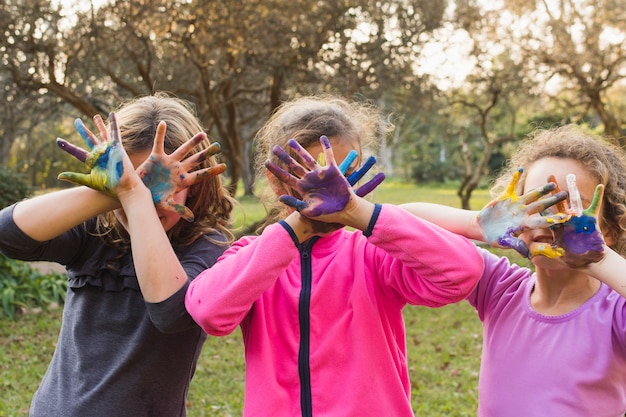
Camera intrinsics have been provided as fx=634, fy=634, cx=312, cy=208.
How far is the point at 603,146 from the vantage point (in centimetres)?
191

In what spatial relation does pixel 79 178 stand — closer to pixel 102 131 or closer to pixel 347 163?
pixel 102 131

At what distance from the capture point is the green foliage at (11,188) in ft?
28.0

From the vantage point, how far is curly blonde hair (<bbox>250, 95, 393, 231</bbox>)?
65.6 inches

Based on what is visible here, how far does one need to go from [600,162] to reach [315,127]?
82cm

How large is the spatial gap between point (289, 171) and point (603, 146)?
103 cm

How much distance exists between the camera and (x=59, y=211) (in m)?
1.67

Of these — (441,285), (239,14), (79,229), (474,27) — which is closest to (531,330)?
(441,285)

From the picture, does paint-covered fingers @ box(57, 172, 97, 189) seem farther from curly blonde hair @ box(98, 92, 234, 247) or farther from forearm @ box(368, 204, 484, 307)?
forearm @ box(368, 204, 484, 307)

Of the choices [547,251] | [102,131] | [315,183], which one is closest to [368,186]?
[315,183]

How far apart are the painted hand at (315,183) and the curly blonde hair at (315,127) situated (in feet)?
0.64

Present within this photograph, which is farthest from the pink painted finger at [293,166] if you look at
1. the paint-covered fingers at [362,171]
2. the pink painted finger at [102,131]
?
the pink painted finger at [102,131]

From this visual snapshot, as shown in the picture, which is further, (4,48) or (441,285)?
(4,48)

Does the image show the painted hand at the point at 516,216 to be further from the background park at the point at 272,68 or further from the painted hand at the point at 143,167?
the background park at the point at 272,68

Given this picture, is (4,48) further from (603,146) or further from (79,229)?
(603,146)
